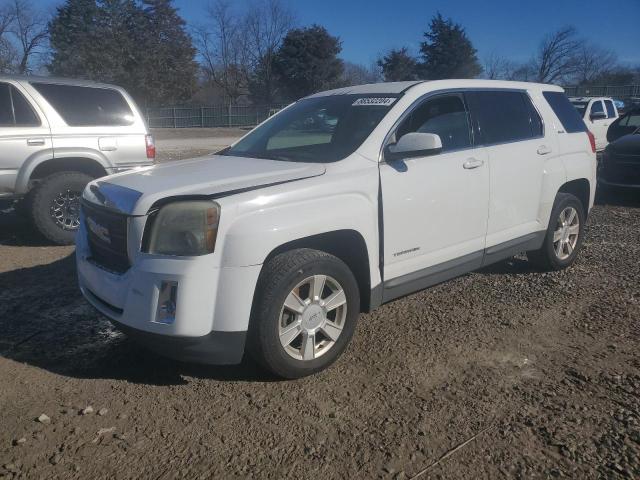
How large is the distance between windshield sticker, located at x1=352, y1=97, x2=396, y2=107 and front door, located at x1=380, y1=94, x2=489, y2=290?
179 mm

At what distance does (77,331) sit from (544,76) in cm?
7128

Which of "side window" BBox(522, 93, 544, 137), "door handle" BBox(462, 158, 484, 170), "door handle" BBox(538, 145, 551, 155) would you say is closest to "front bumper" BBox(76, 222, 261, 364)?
"door handle" BBox(462, 158, 484, 170)

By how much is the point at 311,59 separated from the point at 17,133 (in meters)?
44.0

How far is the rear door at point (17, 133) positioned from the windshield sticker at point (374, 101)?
165 inches

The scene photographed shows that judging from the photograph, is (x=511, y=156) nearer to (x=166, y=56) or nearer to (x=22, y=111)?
(x=22, y=111)

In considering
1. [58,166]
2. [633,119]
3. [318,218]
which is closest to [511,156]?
[318,218]

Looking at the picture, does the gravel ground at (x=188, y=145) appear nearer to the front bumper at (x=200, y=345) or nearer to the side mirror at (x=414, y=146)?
the side mirror at (x=414, y=146)

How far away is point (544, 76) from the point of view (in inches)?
Answer: 2591

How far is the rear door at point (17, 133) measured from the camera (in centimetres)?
622

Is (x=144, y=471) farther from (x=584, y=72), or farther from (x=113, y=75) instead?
(x=584, y=72)

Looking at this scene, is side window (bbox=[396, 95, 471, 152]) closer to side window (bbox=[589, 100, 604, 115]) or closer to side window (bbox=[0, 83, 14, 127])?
side window (bbox=[0, 83, 14, 127])

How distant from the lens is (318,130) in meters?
4.29

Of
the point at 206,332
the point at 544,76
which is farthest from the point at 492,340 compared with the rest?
the point at 544,76

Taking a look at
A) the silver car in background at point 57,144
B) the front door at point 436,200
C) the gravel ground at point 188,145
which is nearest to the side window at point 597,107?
the gravel ground at point 188,145
